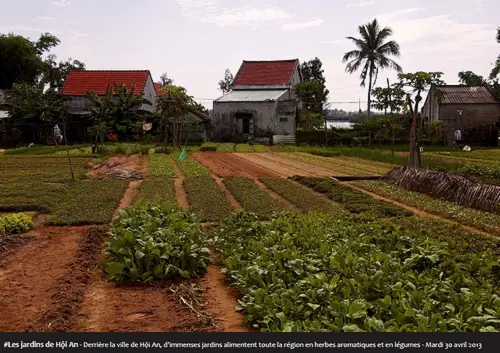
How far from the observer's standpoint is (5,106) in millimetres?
34688

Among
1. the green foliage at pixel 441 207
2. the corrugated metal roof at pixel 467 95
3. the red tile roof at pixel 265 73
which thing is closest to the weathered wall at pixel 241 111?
the red tile roof at pixel 265 73

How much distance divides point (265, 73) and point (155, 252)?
40585mm

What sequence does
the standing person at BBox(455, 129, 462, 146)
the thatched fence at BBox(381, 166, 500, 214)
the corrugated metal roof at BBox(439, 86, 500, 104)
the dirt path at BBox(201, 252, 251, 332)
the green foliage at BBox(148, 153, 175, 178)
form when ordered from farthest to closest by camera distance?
the corrugated metal roof at BBox(439, 86, 500, 104) < the standing person at BBox(455, 129, 462, 146) < the green foliage at BBox(148, 153, 175, 178) < the thatched fence at BBox(381, 166, 500, 214) < the dirt path at BBox(201, 252, 251, 332)

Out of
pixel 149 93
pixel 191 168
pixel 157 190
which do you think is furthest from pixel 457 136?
pixel 157 190

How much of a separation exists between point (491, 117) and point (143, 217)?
118ft

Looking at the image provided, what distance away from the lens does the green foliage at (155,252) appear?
627 cm

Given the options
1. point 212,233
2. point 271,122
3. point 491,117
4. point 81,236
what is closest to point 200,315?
point 212,233

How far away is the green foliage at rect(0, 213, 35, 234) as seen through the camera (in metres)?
9.02

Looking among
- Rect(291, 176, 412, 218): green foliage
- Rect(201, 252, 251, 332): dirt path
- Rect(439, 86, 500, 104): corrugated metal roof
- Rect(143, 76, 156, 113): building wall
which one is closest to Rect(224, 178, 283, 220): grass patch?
Rect(291, 176, 412, 218): green foliage

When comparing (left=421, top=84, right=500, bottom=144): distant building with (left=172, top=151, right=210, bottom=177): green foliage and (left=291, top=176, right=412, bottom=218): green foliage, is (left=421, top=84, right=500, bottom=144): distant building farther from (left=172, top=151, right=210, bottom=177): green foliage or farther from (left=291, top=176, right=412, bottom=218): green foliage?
(left=291, top=176, right=412, bottom=218): green foliage

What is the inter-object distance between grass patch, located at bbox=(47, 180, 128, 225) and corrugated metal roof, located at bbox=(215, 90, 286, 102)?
24.4 meters

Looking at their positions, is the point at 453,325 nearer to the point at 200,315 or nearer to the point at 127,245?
the point at 200,315

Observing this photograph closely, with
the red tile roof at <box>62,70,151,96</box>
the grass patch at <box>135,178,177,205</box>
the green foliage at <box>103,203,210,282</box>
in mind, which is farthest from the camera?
the red tile roof at <box>62,70,151,96</box>
